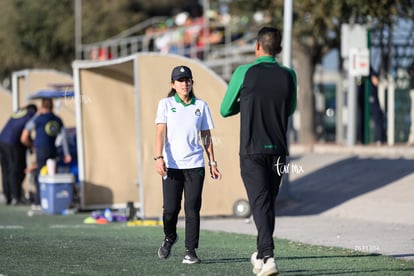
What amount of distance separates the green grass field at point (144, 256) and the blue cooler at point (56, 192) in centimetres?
347

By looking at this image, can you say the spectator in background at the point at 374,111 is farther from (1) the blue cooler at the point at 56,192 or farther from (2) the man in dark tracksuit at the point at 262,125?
(2) the man in dark tracksuit at the point at 262,125

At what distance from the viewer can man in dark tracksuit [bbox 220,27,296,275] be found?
9.12 meters

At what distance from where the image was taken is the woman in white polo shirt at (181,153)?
10.5 m

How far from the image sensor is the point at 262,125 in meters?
9.14

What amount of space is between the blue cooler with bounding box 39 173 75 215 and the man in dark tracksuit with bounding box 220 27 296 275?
9.44 metres

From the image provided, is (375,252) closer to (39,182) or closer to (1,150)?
(39,182)

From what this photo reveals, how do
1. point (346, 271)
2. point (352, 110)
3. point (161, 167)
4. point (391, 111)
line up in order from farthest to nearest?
point (391, 111) → point (352, 110) → point (161, 167) → point (346, 271)

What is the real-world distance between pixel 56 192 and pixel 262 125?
9624mm

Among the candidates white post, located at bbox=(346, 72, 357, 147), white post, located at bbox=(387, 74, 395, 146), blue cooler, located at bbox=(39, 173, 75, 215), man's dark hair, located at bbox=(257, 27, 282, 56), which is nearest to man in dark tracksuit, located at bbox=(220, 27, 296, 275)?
man's dark hair, located at bbox=(257, 27, 282, 56)

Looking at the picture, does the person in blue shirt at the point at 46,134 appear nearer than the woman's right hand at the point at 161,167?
No

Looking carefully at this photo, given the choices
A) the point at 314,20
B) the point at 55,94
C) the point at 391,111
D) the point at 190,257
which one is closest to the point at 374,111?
the point at 314,20

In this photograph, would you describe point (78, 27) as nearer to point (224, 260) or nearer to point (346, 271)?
point (224, 260)

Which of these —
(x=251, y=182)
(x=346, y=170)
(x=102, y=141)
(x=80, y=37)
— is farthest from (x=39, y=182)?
(x=80, y=37)

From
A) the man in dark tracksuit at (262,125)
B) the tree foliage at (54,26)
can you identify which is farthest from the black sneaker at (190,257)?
the tree foliage at (54,26)
